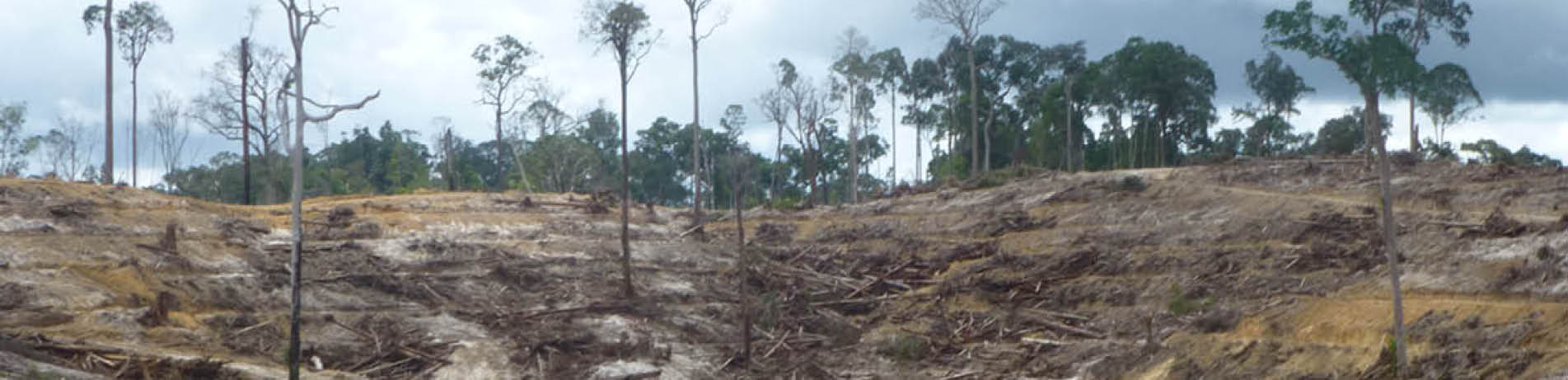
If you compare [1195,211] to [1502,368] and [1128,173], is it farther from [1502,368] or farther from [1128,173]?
[1502,368]

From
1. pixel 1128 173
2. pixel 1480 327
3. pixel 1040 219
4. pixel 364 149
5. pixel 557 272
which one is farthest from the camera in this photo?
pixel 364 149

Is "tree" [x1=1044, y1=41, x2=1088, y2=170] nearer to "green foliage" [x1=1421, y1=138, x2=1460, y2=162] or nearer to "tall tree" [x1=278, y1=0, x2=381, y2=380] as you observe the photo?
"green foliage" [x1=1421, y1=138, x2=1460, y2=162]

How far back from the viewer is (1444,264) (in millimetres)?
27625

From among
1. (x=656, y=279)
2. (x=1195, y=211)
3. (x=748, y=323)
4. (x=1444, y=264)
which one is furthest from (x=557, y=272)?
(x=1444, y=264)

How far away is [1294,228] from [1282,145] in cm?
3556

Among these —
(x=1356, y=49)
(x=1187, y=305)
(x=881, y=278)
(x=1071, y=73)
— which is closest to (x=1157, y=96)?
(x=1071, y=73)

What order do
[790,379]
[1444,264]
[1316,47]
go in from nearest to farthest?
[1316,47]
[1444,264]
[790,379]

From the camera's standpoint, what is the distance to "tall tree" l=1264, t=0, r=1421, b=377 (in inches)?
843

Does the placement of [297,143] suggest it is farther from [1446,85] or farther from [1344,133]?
[1344,133]

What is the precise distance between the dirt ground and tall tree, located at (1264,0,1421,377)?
248cm

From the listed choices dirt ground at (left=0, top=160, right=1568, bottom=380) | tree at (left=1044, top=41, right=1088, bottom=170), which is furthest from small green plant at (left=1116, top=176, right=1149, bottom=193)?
tree at (left=1044, top=41, right=1088, bottom=170)

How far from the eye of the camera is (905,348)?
33.4 metres

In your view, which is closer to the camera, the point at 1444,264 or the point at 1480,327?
the point at 1480,327

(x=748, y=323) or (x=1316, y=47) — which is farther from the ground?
(x=1316, y=47)
